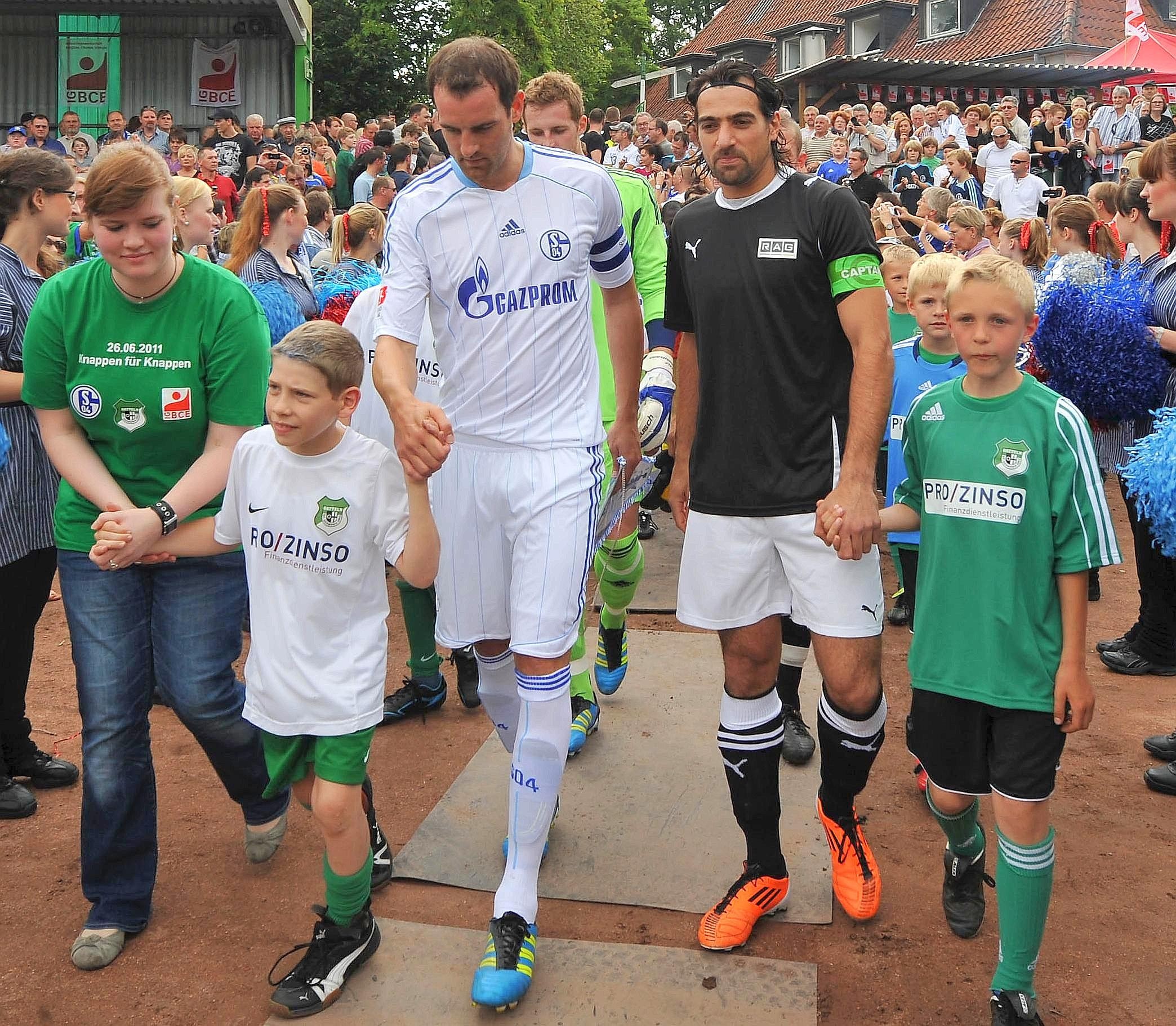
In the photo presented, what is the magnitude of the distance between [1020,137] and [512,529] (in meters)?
15.8

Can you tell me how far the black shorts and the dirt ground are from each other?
56cm

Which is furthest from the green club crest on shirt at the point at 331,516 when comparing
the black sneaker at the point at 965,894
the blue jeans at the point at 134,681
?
the black sneaker at the point at 965,894

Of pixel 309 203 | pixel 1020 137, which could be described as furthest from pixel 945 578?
pixel 1020 137

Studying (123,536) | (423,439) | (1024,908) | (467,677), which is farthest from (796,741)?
(123,536)

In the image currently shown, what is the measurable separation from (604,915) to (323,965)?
858mm

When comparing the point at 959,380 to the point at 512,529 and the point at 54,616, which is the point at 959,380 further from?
the point at 54,616

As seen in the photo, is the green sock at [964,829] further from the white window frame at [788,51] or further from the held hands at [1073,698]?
the white window frame at [788,51]

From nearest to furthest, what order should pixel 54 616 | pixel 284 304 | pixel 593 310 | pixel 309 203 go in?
pixel 593 310 < pixel 284 304 < pixel 54 616 < pixel 309 203

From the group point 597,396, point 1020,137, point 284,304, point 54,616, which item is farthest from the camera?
point 1020,137

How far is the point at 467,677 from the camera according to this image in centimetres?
538

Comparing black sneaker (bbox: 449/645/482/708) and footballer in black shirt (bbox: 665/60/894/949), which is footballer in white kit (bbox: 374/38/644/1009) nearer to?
footballer in black shirt (bbox: 665/60/894/949)

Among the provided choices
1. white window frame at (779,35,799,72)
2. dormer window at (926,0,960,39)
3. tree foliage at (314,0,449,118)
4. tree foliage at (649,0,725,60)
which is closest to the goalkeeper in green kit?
tree foliage at (314,0,449,118)

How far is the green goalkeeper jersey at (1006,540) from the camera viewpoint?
2.94 metres

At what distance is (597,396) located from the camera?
3521mm
